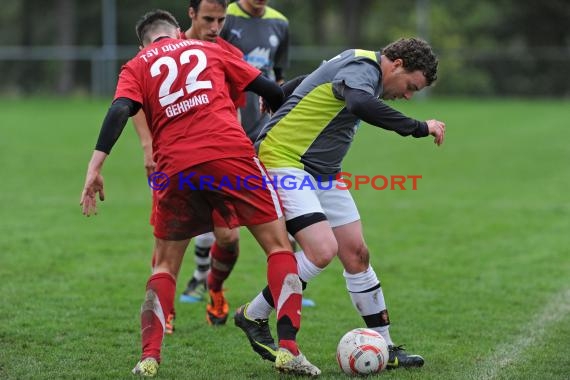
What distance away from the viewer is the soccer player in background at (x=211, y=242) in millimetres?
5723

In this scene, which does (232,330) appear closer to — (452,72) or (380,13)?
(452,72)

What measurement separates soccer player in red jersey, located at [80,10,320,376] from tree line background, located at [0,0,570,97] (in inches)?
1128

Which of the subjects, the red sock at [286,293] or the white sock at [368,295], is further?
the white sock at [368,295]

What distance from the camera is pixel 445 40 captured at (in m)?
45.5

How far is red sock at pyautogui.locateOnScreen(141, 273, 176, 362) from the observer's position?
16.0 feet

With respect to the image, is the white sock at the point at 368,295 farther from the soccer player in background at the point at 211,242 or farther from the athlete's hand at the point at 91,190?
the athlete's hand at the point at 91,190

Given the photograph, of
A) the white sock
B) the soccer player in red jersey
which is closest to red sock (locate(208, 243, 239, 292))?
the white sock

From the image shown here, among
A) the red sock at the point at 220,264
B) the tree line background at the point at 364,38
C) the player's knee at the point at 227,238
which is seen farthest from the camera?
the tree line background at the point at 364,38

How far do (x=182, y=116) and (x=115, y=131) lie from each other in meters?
0.36

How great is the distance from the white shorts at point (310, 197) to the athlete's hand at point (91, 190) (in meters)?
0.97

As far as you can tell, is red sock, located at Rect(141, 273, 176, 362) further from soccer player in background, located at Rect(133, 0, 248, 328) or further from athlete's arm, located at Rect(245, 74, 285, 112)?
athlete's arm, located at Rect(245, 74, 285, 112)

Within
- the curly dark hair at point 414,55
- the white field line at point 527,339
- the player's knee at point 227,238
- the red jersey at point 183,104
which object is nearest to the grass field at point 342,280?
the white field line at point 527,339

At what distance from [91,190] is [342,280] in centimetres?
370

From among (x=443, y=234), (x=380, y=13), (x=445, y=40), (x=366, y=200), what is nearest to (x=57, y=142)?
(x=366, y=200)
